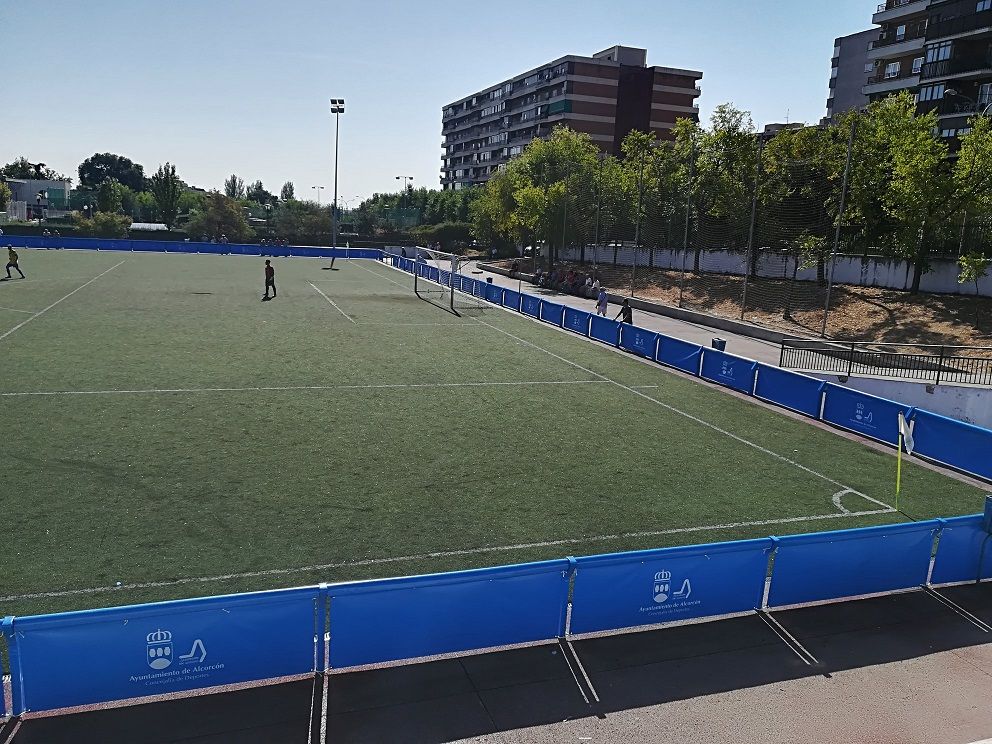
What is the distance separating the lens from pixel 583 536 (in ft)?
38.6

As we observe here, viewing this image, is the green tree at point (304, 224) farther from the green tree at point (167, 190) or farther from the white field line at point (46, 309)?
the white field line at point (46, 309)

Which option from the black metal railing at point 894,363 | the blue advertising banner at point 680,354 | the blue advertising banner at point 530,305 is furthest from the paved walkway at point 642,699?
the blue advertising banner at point 530,305

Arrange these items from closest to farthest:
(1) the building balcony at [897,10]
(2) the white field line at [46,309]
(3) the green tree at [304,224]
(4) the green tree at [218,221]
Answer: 1. (2) the white field line at [46,309]
2. (1) the building balcony at [897,10]
3. (4) the green tree at [218,221]
4. (3) the green tree at [304,224]

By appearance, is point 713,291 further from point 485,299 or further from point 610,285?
point 485,299

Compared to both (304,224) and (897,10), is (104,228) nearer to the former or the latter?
(304,224)

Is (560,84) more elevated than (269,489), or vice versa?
(560,84)

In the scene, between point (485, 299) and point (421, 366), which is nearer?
point (421, 366)

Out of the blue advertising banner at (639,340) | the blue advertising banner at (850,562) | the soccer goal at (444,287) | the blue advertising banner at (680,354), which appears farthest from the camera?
the soccer goal at (444,287)

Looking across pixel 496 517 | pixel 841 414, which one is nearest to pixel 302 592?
pixel 496 517

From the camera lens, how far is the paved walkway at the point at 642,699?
23.1 feet

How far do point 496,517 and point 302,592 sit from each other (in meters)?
5.19

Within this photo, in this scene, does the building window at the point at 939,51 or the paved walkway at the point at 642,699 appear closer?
the paved walkway at the point at 642,699

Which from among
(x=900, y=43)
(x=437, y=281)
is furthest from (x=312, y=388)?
(x=900, y=43)

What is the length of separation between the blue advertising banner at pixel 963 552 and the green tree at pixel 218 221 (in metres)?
105
